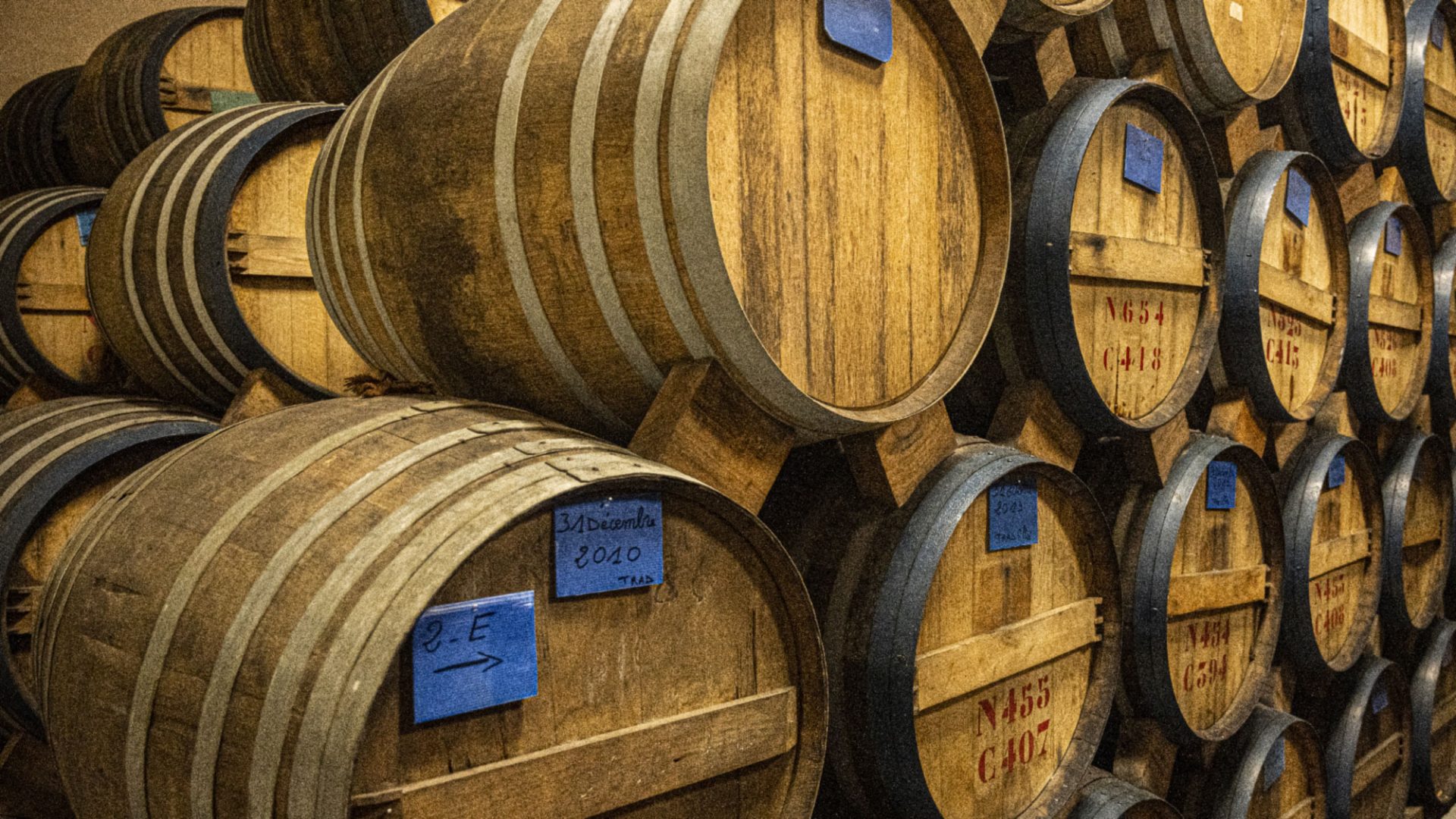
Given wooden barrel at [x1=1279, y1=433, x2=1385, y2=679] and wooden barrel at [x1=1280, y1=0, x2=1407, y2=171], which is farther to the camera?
wooden barrel at [x1=1280, y1=0, x2=1407, y2=171]

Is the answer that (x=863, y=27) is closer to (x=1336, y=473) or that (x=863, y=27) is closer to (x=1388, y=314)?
(x=1336, y=473)


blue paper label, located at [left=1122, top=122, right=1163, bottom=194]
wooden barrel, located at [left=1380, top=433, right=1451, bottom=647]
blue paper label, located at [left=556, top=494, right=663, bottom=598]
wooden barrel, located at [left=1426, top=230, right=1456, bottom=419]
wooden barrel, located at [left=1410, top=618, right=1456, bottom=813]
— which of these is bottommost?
wooden barrel, located at [left=1410, top=618, right=1456, bottom=813]

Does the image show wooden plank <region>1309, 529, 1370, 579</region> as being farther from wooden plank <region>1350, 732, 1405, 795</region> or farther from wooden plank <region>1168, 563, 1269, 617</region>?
wooden plank <region>1350, 732, 1405, 795</region>

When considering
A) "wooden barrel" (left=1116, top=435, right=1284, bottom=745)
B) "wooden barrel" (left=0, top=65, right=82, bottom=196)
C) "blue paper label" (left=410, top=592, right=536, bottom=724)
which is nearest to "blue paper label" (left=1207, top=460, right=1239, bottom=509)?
"wooden barrel" (left=1116, top=435, right=1284, bottom=745)

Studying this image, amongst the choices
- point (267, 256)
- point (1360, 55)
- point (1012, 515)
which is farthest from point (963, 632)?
point (1360, 55)

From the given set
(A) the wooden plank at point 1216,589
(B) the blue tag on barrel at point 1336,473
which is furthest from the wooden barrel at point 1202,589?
(B) the blue tag on barrel at point 1336,473

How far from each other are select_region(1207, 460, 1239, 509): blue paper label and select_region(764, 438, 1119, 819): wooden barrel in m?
0.60

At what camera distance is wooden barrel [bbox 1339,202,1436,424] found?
340cm

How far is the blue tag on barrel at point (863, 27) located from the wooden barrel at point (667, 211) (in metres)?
0.02

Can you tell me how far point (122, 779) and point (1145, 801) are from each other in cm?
200

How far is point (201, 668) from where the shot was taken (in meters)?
1.04

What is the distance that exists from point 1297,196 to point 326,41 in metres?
2.66

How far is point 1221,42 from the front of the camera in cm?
261

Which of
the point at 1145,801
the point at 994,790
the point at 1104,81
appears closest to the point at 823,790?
the point at 994,790
